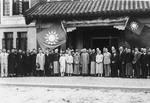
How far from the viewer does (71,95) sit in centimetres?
1231

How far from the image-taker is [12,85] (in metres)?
15.5

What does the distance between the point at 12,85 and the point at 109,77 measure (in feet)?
18.7

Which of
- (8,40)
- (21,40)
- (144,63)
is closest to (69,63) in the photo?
(144,63)

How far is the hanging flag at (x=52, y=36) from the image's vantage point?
66.4 feet

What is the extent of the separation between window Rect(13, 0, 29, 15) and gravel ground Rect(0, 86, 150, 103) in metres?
11.2

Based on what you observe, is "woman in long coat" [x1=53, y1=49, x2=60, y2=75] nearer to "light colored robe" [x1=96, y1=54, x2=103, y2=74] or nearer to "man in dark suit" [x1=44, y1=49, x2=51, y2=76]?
"man in dark suit" [x1=44, y1=49, x2=51, y2=76]

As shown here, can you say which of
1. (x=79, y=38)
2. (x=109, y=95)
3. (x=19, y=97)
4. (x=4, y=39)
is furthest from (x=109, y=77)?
(x=4, y=39)

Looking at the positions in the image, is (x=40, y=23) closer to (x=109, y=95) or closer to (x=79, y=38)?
(x=79, y=38)

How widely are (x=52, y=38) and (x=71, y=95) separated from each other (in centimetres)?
854

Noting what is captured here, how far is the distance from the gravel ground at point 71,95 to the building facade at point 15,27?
33.2ft

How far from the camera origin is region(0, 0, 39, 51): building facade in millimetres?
23734

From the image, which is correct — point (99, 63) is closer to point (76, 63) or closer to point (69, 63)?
point (76, 63)

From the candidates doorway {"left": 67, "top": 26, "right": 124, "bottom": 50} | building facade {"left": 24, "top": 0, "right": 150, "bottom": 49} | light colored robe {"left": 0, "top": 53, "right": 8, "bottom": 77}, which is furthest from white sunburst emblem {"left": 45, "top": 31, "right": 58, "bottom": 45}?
light colored robe {"left": 0, "top": 53, "right": 8, "bottom": 77}

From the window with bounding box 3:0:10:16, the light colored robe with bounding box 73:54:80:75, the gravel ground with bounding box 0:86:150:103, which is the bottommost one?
the gravel ground with bounding box 0:86:150:103
